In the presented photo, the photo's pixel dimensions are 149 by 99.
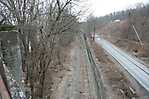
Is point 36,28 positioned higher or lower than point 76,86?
higher

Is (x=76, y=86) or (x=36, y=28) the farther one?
(x=76, y=86)

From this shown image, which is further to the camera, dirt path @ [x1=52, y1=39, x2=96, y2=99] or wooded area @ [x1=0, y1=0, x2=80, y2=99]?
dirt path @ [x1=52, y1=39, x2=96, y2=99]

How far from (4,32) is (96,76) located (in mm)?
16182

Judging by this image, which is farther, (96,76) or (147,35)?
(147,35)

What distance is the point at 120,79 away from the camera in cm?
2442

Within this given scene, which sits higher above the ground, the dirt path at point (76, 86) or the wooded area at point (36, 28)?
the wooded area at point (36, 28)

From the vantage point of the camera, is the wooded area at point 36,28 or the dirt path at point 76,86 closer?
the wooded area at point 36,28

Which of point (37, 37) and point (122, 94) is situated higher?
point (37, 37)

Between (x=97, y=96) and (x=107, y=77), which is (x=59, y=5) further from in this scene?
(x=107, y=77)

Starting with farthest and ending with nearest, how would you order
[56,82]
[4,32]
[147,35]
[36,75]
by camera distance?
[147,35], [56,82], [36,75], [4,32]

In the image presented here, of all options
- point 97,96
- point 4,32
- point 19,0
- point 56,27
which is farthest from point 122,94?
point 4,32

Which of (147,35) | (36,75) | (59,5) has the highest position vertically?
(59,5)

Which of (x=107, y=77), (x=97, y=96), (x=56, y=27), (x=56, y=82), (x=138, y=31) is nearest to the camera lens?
(x=56, y=27)

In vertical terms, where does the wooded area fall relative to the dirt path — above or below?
above
